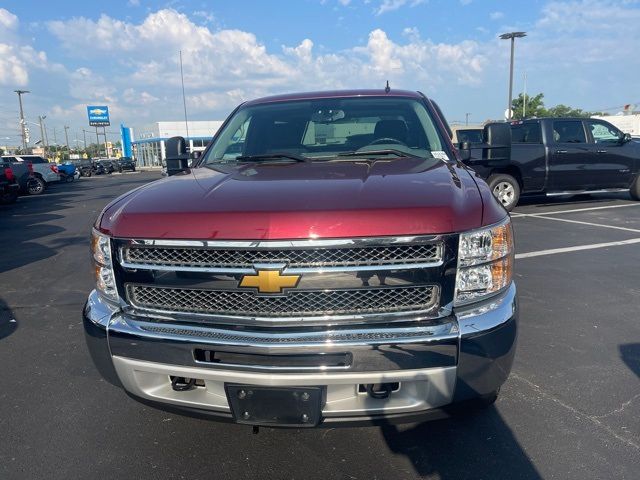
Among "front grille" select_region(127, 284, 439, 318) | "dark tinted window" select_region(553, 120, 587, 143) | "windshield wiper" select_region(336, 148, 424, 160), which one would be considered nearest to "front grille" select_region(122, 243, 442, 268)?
"front grille" select_region(127, 284, 439, 318)

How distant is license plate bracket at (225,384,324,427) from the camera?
2045 mm

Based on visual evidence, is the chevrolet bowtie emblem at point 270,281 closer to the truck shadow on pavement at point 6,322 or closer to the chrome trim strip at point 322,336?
the chrome trim strip at point 322,336

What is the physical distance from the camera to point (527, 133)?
1083 cm

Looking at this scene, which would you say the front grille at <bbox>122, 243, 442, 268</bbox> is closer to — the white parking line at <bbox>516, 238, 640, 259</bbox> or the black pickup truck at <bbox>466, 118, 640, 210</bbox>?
the white parking line at <bbox>516, 238, 640, 259</bbox>

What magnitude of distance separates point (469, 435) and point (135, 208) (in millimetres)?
2021

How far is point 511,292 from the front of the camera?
2361mm

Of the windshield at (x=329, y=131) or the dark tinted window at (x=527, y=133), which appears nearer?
the windshield at (x=329, y=131)

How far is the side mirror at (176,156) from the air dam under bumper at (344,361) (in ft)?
6.38

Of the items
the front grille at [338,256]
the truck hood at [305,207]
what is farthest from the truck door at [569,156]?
the front grille at [338,256]

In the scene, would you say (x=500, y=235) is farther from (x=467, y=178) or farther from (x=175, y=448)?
(x=175, y=448)

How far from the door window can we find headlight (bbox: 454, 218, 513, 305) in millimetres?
10269

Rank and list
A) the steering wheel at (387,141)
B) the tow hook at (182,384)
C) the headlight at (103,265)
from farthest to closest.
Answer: the steering wheel at (387,141) < the headlight at (103,265) < the tow hook at (182,384)

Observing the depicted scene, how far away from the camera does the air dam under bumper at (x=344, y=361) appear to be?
2027 mm

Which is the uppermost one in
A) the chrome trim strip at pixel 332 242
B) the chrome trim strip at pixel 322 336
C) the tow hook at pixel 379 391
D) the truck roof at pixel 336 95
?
the truck roof at pixel 336 95
